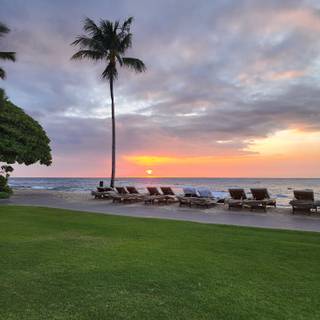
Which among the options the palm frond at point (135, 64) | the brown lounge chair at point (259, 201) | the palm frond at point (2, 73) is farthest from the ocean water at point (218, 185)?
the palm frond at point (2, 73)

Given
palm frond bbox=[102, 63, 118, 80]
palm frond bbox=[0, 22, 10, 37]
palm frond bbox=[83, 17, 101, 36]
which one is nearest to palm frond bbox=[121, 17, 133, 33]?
palm frond bbox=[83, 17, 101, 36]

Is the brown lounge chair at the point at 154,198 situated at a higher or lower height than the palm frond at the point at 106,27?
lower

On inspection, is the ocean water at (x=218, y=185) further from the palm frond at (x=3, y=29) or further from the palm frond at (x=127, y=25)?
the palm frond at (x=3, y=29)

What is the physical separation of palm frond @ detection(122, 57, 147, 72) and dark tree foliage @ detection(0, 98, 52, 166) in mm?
8514

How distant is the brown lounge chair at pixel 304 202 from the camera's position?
566 inches

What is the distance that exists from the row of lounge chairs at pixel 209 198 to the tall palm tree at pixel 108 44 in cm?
372

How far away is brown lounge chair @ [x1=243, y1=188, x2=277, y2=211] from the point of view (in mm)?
15648

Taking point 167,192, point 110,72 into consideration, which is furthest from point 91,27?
point 167,192

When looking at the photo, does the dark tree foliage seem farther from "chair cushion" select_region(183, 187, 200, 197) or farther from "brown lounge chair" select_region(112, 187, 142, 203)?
"chair cushion" select_region(183, 187, 200, 197)

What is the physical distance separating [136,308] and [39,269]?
2277 mm

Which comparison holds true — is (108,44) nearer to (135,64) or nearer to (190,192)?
(135,64)

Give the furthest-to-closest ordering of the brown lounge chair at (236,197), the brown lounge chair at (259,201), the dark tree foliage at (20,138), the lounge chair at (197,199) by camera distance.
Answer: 1. the dark tree foliage at (20,138)
2. the lounge chair at (197,199)
3. the brown lounge chair at (236,197)
4. the brown lounge chair at (259,201)

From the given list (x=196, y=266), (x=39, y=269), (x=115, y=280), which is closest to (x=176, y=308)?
(x=115, y=280)

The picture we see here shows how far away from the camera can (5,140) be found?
2288 cm
